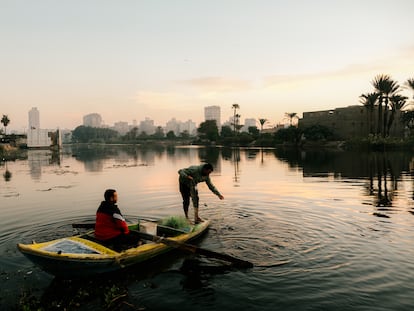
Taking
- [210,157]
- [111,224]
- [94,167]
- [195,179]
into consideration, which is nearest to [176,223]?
[195,179]

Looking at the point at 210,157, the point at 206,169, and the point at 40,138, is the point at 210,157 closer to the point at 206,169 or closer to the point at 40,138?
the point at 206,169

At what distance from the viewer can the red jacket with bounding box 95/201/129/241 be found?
7.64m

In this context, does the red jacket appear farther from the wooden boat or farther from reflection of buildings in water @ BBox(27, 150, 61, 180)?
reflection of buildings in water @ BBox(27, 150, 61, 180)

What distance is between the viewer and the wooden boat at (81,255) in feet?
21.2

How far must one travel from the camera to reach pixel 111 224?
25.6 ft

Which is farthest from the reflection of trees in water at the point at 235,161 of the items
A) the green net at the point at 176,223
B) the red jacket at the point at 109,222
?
the red jacket at the point at 109,222

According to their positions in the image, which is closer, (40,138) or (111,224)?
(111,224)

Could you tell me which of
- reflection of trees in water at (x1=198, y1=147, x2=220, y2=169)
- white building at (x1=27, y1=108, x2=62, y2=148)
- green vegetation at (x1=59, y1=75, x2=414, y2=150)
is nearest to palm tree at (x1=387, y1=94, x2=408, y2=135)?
green vegetation at (x1=59, y1=75, x2=414, y2=150)

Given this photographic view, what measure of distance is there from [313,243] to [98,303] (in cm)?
596

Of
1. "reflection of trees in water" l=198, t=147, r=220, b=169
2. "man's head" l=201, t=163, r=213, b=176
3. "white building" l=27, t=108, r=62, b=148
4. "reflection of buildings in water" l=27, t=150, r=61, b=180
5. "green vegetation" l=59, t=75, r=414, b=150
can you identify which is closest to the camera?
"man's head" l=201, t=163, r=213, b=176

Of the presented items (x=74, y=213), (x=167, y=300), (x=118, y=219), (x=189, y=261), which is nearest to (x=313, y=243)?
(x=189, y=261)

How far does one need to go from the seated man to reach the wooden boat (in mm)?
204

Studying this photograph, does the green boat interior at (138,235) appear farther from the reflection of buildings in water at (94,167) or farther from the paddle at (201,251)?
the reflection of buildings in water at (94,167)

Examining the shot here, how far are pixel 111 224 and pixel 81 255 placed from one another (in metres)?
1.25
